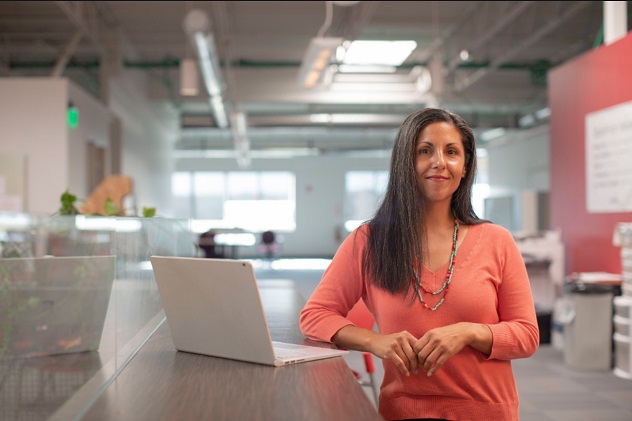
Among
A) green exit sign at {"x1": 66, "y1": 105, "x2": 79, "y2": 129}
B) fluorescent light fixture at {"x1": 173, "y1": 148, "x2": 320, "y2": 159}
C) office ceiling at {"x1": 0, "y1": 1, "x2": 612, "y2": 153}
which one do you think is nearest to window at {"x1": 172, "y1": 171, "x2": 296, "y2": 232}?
fluorescent light fixture at {"x1": 173, "y1": 148, "x2": 320, "y2": 159}

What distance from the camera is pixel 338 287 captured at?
1999mm

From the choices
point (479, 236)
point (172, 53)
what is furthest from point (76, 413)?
point (172, 53)

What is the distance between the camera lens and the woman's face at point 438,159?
74.9 inches

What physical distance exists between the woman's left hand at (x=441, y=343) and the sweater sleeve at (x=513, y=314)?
0.26ft

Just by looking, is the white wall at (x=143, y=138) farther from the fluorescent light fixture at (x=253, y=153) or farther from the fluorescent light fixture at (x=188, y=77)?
the fluorescent light fixture at (x=253, y=153)

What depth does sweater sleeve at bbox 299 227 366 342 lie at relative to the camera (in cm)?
199

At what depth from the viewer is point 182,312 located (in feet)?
6.25

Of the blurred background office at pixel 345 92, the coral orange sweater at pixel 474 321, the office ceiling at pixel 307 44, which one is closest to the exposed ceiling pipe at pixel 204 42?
the blurred background office at pixel 345 92

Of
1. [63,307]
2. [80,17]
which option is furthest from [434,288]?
[80,17]

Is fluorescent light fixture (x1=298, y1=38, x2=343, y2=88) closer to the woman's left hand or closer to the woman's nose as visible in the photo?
the woman's nose

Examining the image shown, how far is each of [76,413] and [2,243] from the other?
0.61 meters

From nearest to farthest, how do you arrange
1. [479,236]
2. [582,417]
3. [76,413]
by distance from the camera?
[76,413]
[479,236]
[582,417]

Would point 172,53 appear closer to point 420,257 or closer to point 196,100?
point 196,100

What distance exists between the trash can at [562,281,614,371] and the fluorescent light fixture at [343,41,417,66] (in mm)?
3033
